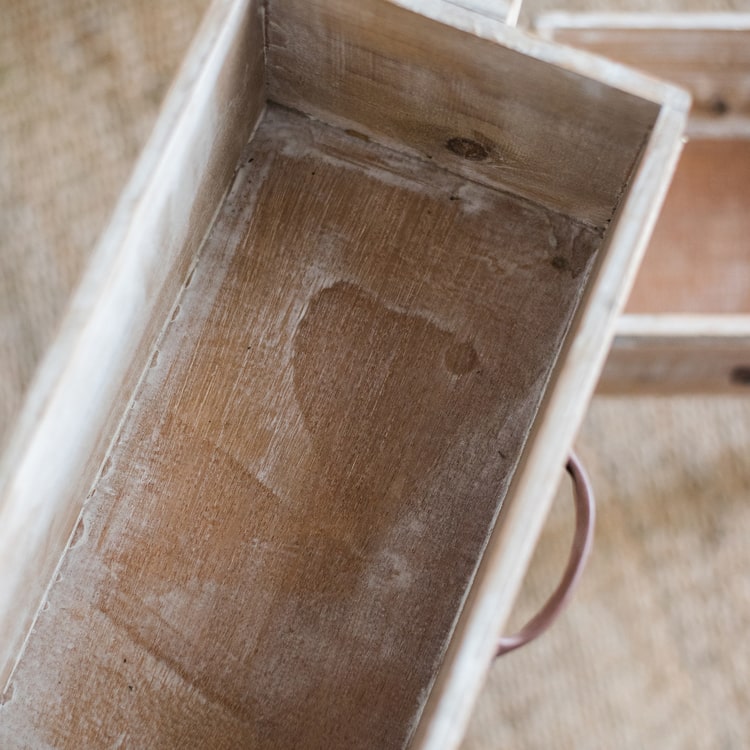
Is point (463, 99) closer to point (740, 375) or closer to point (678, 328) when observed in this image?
point (678, 328)

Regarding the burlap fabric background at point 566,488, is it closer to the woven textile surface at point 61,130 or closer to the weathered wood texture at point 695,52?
the woven textile surface at point 61,130

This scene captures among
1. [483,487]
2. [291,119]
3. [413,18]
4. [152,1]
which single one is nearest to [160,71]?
[152,1]

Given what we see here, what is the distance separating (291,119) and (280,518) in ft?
0.97

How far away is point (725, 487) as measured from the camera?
103 centimetres

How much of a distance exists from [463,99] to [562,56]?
81mm

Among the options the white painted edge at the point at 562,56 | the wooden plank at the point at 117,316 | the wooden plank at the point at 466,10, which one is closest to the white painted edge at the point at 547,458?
the white painted edge at the point at 562,56

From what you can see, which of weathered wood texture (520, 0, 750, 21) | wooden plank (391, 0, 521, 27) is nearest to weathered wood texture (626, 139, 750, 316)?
weathered wood texture (520, 0, 750, 21)

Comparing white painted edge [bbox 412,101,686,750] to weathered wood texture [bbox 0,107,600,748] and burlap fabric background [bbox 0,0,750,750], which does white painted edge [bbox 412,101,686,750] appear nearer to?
weathered wood texture [bbox 0,107,600,748]

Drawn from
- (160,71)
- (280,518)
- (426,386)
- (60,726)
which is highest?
(160,71)

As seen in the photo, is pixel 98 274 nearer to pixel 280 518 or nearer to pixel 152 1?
pixel 280 518

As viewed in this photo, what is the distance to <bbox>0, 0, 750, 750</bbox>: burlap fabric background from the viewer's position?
38.1 inches

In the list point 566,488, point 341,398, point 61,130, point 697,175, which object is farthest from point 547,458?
point 61,130

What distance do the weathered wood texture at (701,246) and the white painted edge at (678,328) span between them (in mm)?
231

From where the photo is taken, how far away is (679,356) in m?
0.77
